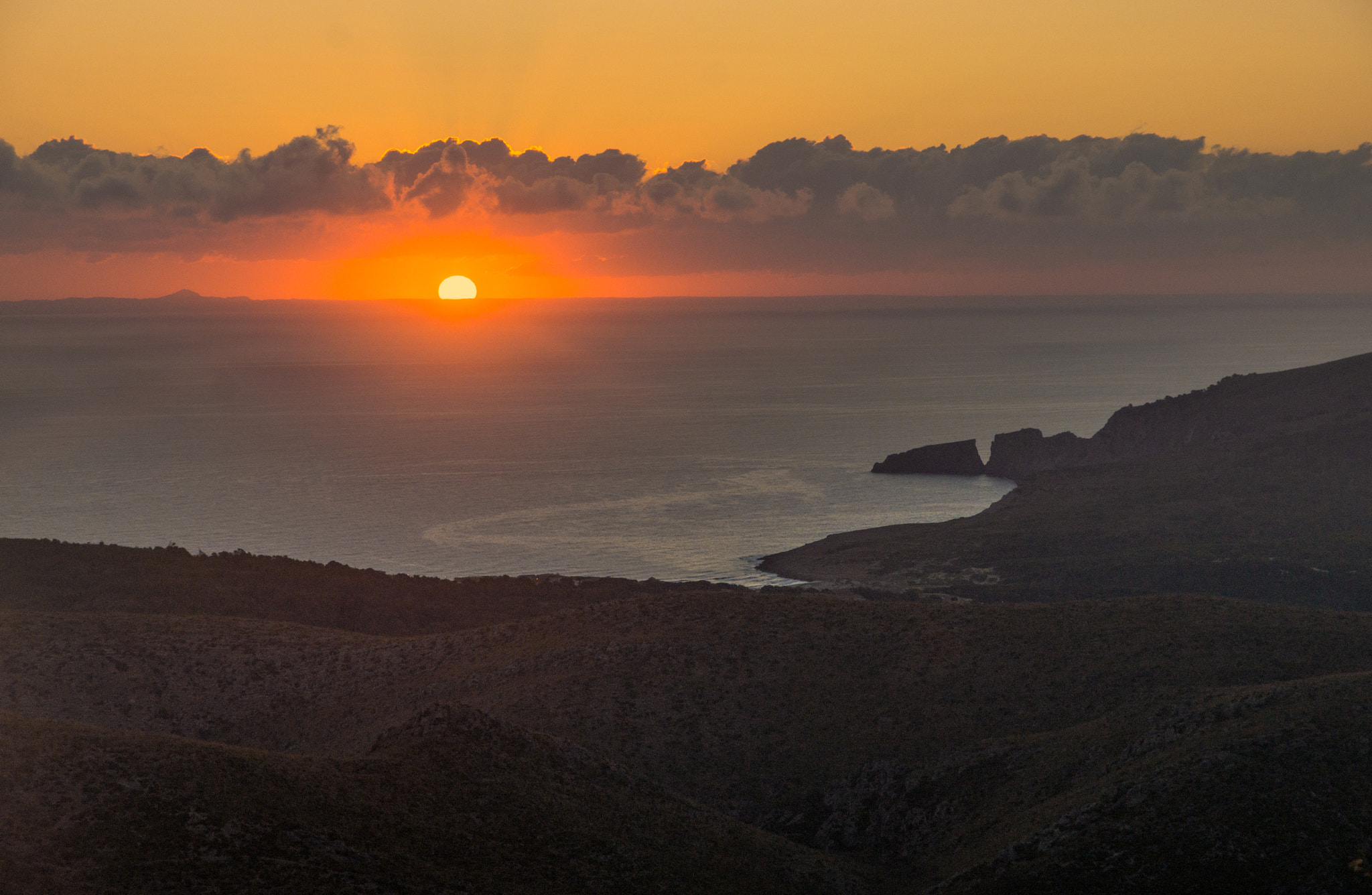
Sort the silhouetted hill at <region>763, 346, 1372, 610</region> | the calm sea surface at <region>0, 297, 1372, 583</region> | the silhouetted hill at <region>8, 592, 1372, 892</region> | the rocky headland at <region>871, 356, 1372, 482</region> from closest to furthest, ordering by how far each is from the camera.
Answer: the silhouetted hill at <region>8, 592, 1372, 892</region> < the silhouetted hill at <region>763, 346, 1372, 610</region> < the calm sea surface at <region>0, 297, 1372, 583</region> < the rocky headland at <region>871, 356, 1372, 482</region>

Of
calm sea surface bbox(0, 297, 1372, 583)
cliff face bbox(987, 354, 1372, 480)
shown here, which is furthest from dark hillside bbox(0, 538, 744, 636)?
cliff face bbox(987, 354, 1372, 480)

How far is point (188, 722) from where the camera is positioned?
33875 mm

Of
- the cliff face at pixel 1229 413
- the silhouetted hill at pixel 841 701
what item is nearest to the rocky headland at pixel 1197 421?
the cliff face at pixel 1229 413

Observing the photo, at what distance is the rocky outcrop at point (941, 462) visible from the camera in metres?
121

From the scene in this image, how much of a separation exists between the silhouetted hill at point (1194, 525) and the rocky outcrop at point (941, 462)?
71.9 ft

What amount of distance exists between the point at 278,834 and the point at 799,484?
3750 inches

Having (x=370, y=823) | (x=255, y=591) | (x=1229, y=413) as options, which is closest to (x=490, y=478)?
(x=255, y=591)

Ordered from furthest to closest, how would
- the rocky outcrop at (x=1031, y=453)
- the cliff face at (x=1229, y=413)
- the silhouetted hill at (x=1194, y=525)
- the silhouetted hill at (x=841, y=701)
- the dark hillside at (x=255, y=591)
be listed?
1. the rocky outcrop at (x=1031, y=453)
2. the cliff face at (x=1229, y=413)
3. the silhouetted hill at (x=1194, y=525)
4. the dark hillside at (x=255, y=591)
5. the silhouetted hill at (x=841, y=701)

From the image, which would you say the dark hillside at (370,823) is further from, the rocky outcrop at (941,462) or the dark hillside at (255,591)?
the rocky outcrop at (941,462)

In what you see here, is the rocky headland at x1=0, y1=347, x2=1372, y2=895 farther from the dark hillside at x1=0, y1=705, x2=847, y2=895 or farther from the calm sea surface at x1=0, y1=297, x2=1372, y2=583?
the calm sea surface at x1=0, y1=297, x2=1372, y2=583

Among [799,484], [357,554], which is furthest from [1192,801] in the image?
[799,484]

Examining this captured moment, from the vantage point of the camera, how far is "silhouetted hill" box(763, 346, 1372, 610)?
6519 cm

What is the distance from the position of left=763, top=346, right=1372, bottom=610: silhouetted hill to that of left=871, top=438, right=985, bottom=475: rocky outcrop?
71.9 ft

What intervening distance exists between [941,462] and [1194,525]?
4695cm
